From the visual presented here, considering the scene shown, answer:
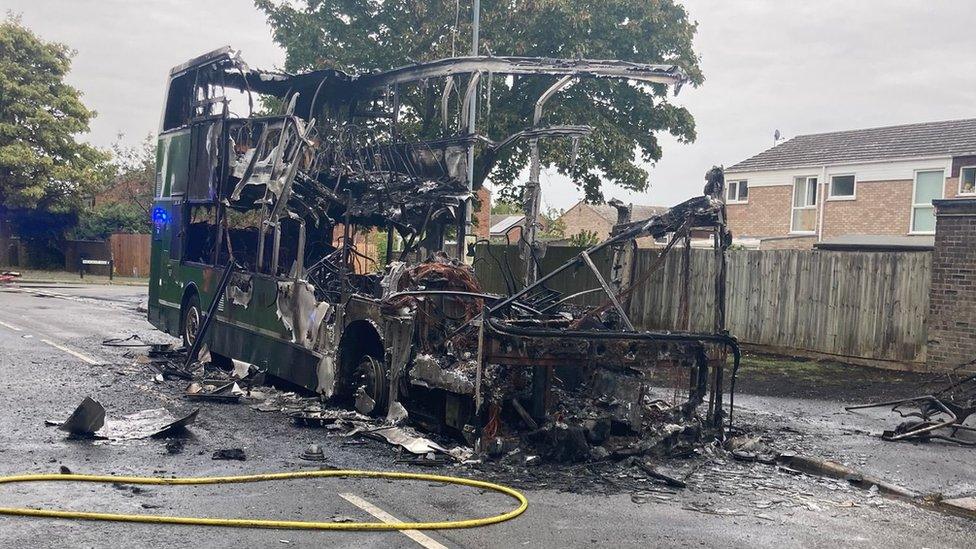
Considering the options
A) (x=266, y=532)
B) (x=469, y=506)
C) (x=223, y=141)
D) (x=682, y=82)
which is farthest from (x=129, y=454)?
(x=682, y=82)

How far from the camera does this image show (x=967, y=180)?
28234 mm

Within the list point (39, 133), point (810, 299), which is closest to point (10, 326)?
point (810, 299)

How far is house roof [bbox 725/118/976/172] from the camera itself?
96.3 feet

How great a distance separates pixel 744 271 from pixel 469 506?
11.6 meters

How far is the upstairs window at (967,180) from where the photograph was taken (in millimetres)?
28109

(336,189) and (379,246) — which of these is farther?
(379,246)

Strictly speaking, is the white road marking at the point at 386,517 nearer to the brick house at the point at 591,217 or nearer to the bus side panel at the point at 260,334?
the bus side panel at the point at 260,334

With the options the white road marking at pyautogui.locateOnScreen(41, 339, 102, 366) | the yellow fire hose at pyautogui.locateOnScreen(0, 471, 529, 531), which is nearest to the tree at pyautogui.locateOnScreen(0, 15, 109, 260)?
the white road marking at pyautogui.locateOnScreen(41, 339, 102, 366)

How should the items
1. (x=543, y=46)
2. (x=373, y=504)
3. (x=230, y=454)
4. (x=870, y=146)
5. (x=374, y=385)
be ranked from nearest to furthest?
(x=373, y=504)
(x=230, y=454)
(x=374, y=385)
(x=543, y=46)
(x=870, y=146)

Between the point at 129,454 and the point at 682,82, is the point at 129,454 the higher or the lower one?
the lower one

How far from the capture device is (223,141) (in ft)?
39.6

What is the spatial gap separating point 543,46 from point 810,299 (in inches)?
438

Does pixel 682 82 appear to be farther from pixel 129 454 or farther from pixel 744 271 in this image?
pixel 129 454

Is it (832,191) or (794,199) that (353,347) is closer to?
(832,191)
